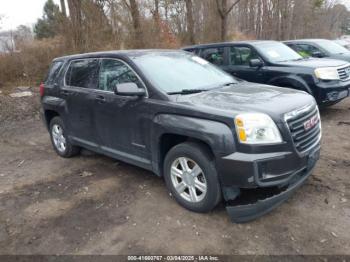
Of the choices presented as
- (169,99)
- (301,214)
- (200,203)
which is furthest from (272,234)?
(169,99)

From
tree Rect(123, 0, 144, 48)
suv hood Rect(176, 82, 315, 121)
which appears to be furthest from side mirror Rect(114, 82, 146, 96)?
tree Rect(123, 0, 144, 48)

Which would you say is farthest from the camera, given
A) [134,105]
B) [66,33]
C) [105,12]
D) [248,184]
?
[105,12]

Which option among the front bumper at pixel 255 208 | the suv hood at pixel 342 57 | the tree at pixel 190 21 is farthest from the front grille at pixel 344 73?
the tree at pixel 190 21

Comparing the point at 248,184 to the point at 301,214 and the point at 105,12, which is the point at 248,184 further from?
the point at 105,12

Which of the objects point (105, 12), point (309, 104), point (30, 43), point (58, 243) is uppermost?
point (105, 12)

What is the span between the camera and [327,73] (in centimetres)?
719

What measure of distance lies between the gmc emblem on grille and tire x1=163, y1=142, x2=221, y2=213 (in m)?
1.06

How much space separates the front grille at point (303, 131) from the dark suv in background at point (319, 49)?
318 inches

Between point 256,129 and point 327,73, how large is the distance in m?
4.78

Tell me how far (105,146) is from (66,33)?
834 cm

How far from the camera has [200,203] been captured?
12.1 feet

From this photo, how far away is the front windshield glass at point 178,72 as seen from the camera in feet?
13.6

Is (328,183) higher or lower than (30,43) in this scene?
lower

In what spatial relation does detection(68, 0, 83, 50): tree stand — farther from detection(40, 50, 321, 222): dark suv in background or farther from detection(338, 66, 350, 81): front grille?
detection(338, 66, 350, 81): front grille
